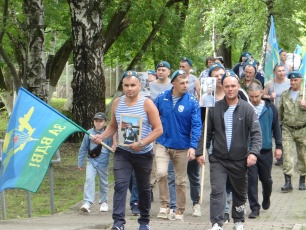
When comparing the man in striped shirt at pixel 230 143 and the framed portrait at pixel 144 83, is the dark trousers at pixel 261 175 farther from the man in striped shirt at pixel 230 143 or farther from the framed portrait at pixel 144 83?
the framed portrait at pixel 144 83

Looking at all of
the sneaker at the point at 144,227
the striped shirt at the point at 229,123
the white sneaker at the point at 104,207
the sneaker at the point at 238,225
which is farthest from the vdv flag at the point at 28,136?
the sneaker at the point at 238,225

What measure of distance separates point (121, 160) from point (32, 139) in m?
1.47

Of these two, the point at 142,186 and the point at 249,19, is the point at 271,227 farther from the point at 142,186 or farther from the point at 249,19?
the point at 249,19

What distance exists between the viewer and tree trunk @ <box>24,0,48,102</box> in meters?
18.2

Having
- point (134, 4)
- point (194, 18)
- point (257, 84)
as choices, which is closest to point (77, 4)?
point (134, 4)

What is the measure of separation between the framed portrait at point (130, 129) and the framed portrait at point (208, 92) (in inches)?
48.8

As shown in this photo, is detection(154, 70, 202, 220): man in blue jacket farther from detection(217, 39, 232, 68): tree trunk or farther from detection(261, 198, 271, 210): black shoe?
detection(217, 39, 232, 68): tree trunk

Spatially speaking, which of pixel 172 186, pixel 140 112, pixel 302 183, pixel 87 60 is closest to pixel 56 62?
pixel 87 60

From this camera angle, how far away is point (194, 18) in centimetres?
4531

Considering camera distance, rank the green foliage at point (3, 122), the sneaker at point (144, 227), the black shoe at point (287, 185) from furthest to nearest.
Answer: the green foliage at point (3, 122) < the black shoe at point (287, 185) < the sneaker at point (144, 227)

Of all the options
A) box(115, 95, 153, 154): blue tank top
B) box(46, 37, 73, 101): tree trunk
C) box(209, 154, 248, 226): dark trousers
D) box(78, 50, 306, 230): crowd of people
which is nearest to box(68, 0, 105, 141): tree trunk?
box(78, 50, 306, 230): crowd of people

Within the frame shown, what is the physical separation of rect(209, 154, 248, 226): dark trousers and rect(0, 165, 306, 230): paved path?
458 mm

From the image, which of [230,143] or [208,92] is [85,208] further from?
[230,143]

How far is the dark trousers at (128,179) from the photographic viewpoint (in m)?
9.34
